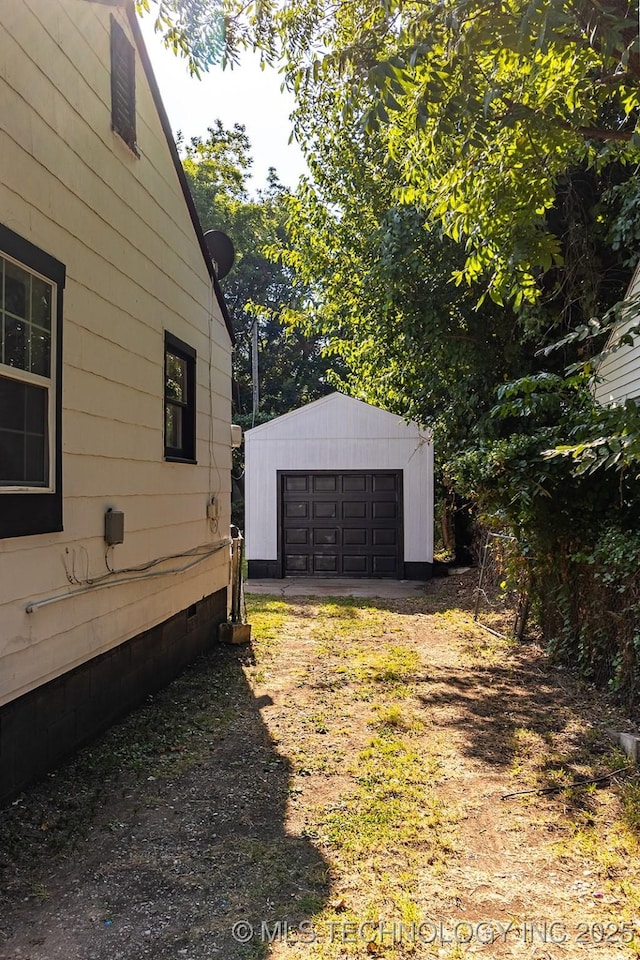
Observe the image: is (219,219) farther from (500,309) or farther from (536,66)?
(536,66)

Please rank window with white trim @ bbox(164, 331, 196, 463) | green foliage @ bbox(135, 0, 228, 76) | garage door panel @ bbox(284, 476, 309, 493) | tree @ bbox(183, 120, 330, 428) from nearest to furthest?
1. green foliage @ bbox(135, 0, 228, 76)
2. window with white trim @ bbox(164, 331, 196, 463)
3. garage door panel @ bbox(284, 476, 309, 493)
4. tree @ bbox(183, 120, 330, 428)

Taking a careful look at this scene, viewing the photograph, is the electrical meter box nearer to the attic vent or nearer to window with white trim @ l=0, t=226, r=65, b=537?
window with white trim @ l=0, t=226, r=65, b=537

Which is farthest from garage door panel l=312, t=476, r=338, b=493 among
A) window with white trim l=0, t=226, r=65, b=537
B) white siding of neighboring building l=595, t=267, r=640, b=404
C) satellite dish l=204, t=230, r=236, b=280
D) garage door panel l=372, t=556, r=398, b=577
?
window with white trim l=0, t=226, r=65, b=537

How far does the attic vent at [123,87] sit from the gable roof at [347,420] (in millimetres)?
8314

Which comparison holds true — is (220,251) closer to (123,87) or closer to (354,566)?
(123,87)

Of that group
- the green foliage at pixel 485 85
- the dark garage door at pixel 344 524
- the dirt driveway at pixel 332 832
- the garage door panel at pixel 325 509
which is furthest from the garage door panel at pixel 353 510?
the green foliage at pixel 485 85

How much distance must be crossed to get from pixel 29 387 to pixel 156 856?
98.4 inches

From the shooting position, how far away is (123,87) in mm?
5062

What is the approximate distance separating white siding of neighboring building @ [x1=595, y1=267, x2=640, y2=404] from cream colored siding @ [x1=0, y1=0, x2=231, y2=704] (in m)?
4.02

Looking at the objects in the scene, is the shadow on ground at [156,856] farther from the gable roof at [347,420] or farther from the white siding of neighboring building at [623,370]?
the gable roof at [347,420]

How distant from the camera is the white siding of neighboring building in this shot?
6.13m

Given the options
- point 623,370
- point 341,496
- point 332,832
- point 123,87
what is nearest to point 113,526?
point 332,832

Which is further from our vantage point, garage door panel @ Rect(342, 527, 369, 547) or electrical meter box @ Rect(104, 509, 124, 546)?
garage door panel @ Rect(342, 527, 369, 547)

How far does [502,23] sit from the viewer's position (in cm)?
378
